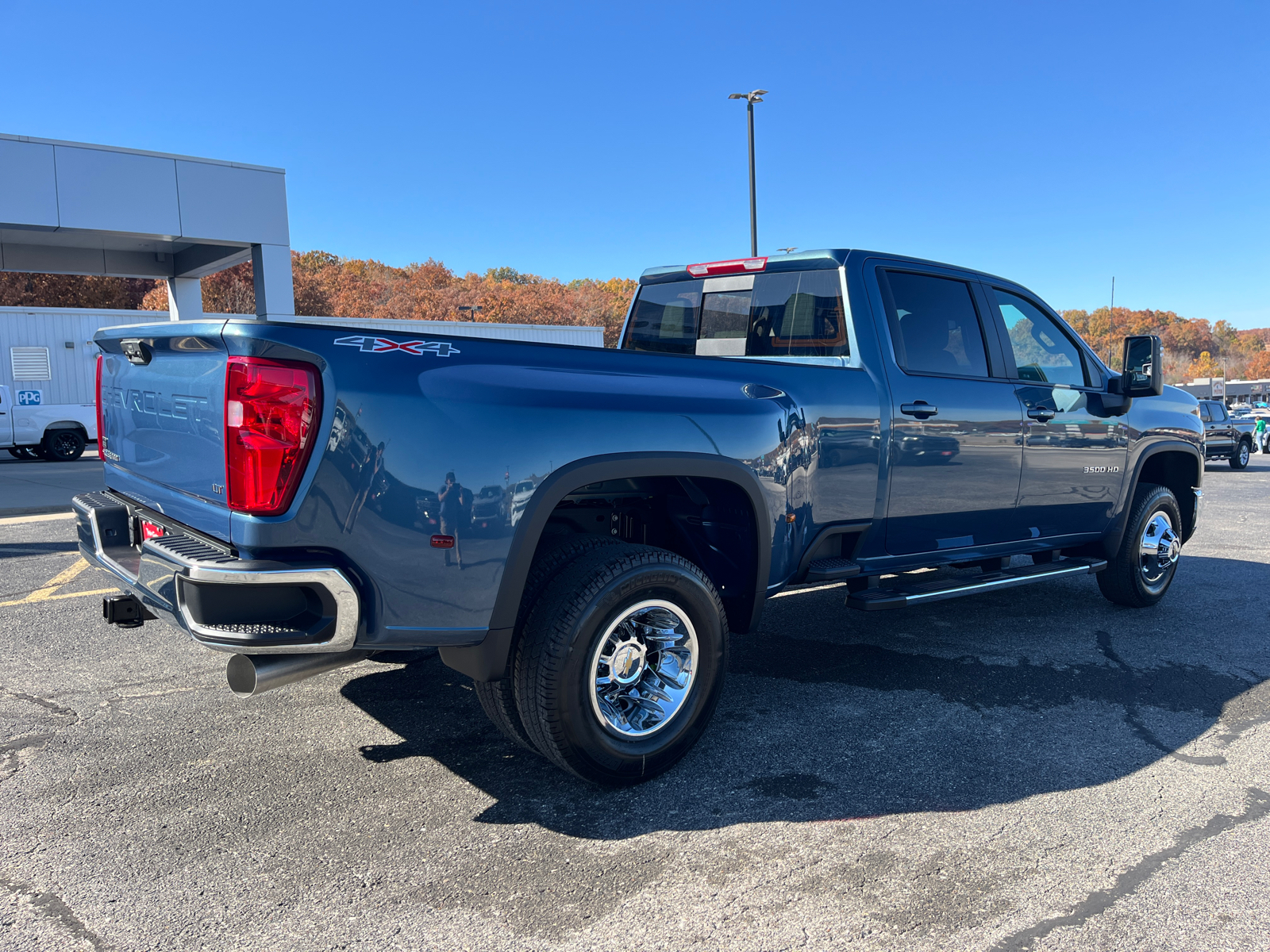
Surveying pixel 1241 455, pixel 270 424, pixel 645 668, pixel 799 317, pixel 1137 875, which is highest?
pixel 799 317

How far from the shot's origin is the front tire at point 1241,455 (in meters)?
21.3

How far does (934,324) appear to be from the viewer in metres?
4.87

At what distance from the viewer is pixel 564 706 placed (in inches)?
125

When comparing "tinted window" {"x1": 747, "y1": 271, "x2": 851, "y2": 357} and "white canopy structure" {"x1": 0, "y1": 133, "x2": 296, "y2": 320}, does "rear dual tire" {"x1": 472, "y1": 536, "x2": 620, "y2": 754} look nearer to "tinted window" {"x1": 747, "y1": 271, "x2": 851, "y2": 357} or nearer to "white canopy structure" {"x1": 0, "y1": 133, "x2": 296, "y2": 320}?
"tinted window" {"x1": 747, "y1": 271, "x2": 851, "y2": 357}

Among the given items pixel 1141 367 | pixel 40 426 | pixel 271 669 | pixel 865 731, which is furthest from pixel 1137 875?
pixel 40 426

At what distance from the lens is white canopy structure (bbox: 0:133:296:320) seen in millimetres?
18062

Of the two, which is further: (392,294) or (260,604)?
(392,294)

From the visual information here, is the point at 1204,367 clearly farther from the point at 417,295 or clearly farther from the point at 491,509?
the point at 491,509

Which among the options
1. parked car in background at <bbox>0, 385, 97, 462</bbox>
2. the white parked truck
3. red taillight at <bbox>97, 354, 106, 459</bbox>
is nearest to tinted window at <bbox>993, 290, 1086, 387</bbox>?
red taillight at <bbox>97, 354, 106, 459</bbox>

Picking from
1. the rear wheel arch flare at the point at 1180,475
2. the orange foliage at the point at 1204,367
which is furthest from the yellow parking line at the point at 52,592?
the orange foliage at the point at 1204,367

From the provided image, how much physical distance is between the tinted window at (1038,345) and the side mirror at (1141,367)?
249 mm

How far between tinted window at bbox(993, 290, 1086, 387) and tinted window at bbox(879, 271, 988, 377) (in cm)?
32

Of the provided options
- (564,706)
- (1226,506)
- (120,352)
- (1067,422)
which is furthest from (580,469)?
(1226,506)

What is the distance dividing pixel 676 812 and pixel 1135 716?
2.26 meters
